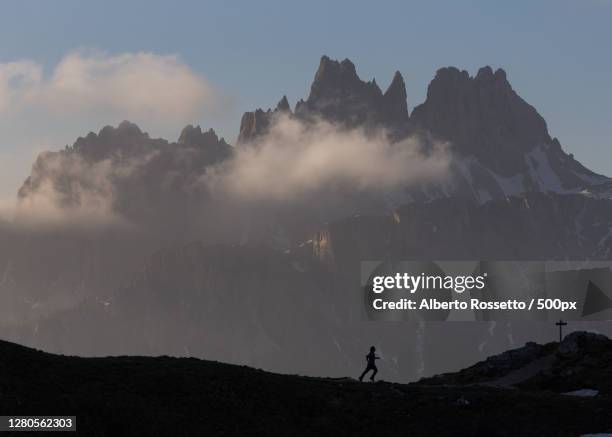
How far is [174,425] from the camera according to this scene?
65.5 m

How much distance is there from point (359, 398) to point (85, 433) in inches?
725

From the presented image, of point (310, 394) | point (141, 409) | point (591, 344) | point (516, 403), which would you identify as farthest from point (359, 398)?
point (591, 344)

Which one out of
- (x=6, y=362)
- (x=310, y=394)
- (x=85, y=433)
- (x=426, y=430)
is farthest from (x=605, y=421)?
(x=6, y=362)

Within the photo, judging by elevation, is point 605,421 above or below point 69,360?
below

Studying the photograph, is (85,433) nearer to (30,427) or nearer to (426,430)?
(30,427)

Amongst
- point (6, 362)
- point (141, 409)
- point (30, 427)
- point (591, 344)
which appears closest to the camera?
point (30, 427)

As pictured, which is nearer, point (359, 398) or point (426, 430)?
point (426, 430)

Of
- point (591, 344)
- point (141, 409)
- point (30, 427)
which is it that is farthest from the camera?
point (591, 344)

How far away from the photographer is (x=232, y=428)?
66688mm

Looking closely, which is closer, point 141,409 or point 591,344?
point 141,409

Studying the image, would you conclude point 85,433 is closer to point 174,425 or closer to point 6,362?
point 174,425

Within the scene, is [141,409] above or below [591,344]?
below

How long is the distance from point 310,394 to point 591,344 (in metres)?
39.0

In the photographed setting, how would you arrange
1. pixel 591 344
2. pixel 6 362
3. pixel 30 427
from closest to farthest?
pixel 30 427, pixel 6 362, pixel 591 344
